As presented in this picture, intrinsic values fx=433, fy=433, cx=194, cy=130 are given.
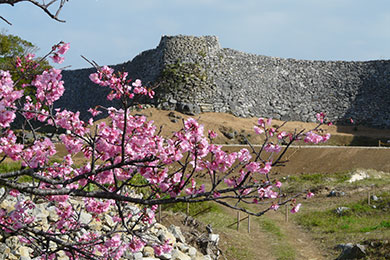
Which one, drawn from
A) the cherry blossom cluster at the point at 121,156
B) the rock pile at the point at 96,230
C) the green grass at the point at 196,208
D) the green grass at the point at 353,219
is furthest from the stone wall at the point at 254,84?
the cherry blossom cluster at the point at 121,156

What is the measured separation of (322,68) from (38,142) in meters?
48.7

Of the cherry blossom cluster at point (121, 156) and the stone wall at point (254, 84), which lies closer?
the cherry blossom cluster at point (121, 156)

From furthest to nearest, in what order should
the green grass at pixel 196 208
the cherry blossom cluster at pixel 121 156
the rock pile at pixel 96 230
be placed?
1. the green grass at pixel 196 208
2. the rock pile at pixel 96 230
3. the cherry blossom cluster at pixel 121 156

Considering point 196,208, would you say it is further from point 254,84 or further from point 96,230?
point 254,84

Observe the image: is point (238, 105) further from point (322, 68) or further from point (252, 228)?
point (252, 228)

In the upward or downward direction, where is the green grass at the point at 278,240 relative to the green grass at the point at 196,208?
downward

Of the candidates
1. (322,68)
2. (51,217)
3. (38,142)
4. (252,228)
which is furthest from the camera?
(322,68)

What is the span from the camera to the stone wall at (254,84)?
41.7m

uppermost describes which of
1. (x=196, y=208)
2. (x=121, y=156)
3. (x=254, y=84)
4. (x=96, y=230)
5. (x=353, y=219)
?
(x=254, y=84)

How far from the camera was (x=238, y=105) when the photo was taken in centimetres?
4344

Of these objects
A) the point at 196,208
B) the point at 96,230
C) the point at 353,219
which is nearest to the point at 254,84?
the point at 196,208

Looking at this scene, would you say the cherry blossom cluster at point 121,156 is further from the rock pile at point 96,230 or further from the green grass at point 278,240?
the green grass at point 278,240

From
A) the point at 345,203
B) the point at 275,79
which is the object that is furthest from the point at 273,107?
the point at 345,203

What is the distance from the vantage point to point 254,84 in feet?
153
